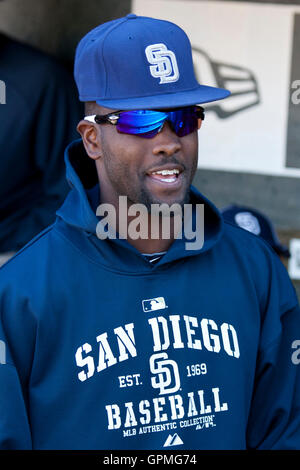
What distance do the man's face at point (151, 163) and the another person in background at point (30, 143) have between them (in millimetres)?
1715

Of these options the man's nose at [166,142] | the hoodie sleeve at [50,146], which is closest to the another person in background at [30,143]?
the hoodie sleeve at [50,146]

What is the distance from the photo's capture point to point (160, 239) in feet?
6.84

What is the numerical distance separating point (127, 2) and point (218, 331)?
261 centimetres

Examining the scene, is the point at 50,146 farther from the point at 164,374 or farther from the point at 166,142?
the point at 164,374

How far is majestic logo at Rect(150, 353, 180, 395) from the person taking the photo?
194 centimetres

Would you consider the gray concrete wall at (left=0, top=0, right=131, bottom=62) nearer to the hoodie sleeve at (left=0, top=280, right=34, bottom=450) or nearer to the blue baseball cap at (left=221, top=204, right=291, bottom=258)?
the blue baseball cap at (left=221, top=204, right=291, bottom=258)

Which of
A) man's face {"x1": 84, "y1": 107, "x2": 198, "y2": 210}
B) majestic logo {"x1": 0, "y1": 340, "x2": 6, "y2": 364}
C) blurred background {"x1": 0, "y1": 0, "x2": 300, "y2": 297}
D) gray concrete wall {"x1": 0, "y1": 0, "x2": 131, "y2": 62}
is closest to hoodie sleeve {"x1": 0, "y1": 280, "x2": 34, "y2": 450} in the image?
majestic logo {"x1": 0, "y1": 340, "x2": 6, "y2": 364}

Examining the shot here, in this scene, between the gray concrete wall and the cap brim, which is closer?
the cap brim

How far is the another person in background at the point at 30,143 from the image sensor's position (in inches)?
144

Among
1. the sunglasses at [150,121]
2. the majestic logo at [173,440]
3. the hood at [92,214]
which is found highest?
the sunglasses at [150,121]

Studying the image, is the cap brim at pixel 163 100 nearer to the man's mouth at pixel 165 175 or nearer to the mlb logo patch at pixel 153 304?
the man's mouth at pixel 165 175

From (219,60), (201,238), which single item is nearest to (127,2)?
(219,60)

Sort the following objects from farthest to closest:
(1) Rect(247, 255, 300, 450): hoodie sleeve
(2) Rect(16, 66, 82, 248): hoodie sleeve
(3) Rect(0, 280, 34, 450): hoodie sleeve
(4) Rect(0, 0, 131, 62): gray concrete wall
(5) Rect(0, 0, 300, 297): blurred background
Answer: (4) Rect(0, 0, 131, 62): gray concrete wall < (5) Rect(0, 0, 300, 297): blurred background < (2) Rect(16, 66, 82, 248): hoodie sleeve < (1) Rect(247, 255, 300, 450): hoodie sleeve < (3) Rect(0, 280, 34, 450): hoodie sleeve

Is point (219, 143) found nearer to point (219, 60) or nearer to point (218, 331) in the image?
point (219, 60)
